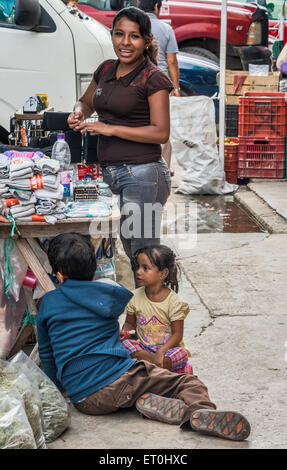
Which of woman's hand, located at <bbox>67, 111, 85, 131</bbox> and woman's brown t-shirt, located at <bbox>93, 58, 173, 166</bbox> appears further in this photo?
woman's hand, located at <bbox>67, 111, 85, 131</bbox>

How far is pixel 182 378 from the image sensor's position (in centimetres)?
357

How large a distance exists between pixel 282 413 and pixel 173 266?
37.7 inches

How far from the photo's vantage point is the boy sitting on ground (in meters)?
3.44

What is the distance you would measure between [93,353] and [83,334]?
4.0 inches

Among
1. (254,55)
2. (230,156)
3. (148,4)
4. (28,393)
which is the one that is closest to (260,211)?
(230,156)

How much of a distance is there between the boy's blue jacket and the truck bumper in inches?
397

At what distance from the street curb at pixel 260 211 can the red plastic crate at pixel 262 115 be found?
0.74 m

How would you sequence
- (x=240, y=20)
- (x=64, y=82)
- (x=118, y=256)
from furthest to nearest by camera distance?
1. (x=240, y=20)
2. (x=64, y=82)
3. (x=118, y=256)

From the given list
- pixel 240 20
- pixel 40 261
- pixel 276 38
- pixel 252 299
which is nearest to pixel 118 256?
pixel 252 299

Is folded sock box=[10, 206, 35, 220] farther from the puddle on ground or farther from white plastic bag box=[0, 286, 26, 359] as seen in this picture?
the puddle on ground

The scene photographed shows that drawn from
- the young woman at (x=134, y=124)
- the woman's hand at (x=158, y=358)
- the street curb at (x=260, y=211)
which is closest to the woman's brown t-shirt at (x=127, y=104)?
the young woman at (x=134, y=124)

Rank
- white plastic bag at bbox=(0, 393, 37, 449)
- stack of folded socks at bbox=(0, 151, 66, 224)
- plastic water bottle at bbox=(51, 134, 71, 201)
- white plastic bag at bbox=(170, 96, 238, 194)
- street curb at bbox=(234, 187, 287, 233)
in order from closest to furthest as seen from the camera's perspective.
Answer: white plastic bag at bbox=(0, 393, 37, 449) < stack of folded socks at bbox=(0, 151, 66, 224) < plastic water bottle at bbox=(51, 134, 71, 201) < street curb at bbox=(234, 187, 287, 233) < white plastic bag at bbox=(170, 96, 238, 194)

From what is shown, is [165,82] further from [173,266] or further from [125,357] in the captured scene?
[125,357]

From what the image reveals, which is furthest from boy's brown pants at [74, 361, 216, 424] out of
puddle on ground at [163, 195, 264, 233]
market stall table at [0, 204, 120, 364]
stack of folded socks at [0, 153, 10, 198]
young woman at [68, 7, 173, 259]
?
puddle on ground at [163, 195, 264, 233]
